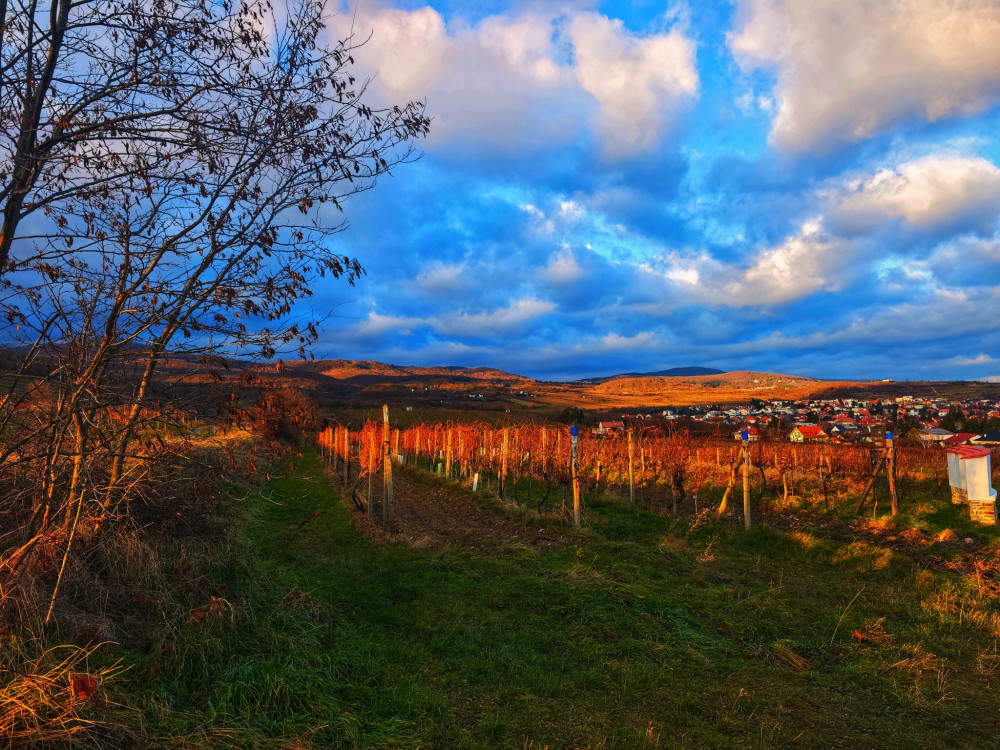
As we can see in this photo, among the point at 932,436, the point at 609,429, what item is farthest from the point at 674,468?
the point at 932,436

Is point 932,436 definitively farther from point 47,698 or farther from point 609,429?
point 47,698

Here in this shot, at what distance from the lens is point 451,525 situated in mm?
12094

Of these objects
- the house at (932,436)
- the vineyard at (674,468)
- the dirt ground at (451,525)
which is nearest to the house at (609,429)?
the vineyard at (674,468)

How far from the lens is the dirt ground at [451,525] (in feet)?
31.8

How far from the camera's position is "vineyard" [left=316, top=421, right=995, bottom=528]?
1466 centimetres

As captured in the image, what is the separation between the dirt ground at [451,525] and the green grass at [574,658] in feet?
4.65

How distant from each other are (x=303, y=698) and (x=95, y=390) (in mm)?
2760

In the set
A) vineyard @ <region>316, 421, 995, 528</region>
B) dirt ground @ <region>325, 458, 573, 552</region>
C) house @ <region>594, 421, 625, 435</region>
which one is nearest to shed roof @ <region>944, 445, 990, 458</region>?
vineyard @ <region>316, 421, 995, 528</region>

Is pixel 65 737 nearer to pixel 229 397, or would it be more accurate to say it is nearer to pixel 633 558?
pixel 229 397

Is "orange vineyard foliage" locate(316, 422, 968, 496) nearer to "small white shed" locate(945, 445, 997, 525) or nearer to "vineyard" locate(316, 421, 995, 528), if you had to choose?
"vineyard" locate(316, 421, 995, 528)

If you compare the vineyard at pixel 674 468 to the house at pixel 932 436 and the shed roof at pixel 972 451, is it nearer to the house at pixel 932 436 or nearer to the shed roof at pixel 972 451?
the shed roof at pixel 972 451

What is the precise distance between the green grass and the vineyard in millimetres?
4879

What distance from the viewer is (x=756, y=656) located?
5234mm

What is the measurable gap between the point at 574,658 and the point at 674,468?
970cm
